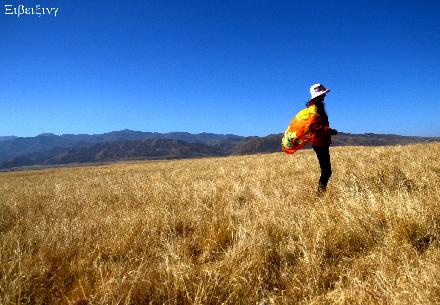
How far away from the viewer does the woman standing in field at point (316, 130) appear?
305 inches

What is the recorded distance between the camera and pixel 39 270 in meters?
3.63

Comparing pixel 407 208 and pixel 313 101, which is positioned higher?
pixel 313 101

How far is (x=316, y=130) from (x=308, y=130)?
0.17m

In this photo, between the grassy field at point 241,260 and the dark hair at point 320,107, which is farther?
the dark hair at point 320,107

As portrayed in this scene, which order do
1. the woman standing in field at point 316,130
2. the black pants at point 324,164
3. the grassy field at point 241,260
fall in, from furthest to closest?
the black pants at point 324,164 → the woman standing in field at point 316,130 → the grassy field at point 241,260

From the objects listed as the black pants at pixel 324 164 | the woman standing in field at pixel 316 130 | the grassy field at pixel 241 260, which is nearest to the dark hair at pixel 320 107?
the woman standing in field at pixel 316 130

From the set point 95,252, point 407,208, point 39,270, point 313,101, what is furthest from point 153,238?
point 313,101

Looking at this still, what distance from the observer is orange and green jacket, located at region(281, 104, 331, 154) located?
306 inches

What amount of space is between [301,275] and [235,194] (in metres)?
4.86

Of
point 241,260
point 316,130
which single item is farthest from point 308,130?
point 241,260

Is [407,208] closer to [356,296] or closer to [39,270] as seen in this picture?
[356,296]

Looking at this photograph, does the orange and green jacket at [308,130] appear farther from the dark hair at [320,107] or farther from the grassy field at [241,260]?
the grassy field at [241,260]

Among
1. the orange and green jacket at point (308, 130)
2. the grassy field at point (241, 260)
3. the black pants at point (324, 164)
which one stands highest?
the orange and green jacket at point (308, 130)

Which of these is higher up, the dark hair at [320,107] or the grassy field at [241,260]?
the dark hair at [320,107]
